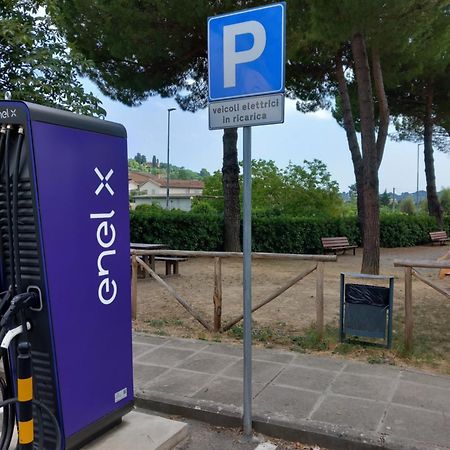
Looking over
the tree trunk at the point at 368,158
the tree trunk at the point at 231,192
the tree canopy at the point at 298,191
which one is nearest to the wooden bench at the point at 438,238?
the tree canopy at the point at 298,191

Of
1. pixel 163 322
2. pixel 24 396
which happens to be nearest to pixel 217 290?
pixel 163 322

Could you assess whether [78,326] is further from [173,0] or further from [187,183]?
[187,183]

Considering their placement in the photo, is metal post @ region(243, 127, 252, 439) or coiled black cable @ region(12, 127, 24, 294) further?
metal post @ region(243, 127, 252, 439)

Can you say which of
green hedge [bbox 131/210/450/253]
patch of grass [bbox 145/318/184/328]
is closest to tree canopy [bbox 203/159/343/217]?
green hedge [bbox 131/210/450/253]

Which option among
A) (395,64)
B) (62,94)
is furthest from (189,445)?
(395,64)

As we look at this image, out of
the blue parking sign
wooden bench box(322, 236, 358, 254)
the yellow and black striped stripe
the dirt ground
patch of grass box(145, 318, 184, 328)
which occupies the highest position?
the blue parking sign

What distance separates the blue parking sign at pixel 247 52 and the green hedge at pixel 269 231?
10.3m

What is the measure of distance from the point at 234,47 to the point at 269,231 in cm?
1294

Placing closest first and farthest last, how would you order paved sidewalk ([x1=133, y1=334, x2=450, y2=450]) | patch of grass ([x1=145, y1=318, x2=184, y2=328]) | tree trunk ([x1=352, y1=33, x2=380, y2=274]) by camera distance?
paved sidewalk ([x1=133, y1=334, x2=450, y2=450]), patch of grass ([x1=145, y1=318, x2=184, y2=328]), tree trunk ([x1=352, y1=33, x2=380, y2=274])

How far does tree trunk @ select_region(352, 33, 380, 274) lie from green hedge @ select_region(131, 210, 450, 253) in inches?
206

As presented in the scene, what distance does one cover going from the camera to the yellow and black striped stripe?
2.00m

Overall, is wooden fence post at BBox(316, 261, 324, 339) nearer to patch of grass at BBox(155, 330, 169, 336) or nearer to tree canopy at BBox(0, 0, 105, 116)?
patch of grass at BBox(155, 330, 169, 336)

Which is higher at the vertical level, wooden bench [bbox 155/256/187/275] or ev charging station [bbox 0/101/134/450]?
ev charging station [bbox 0/101/134/450]

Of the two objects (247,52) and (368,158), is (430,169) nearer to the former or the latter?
(368,158)
